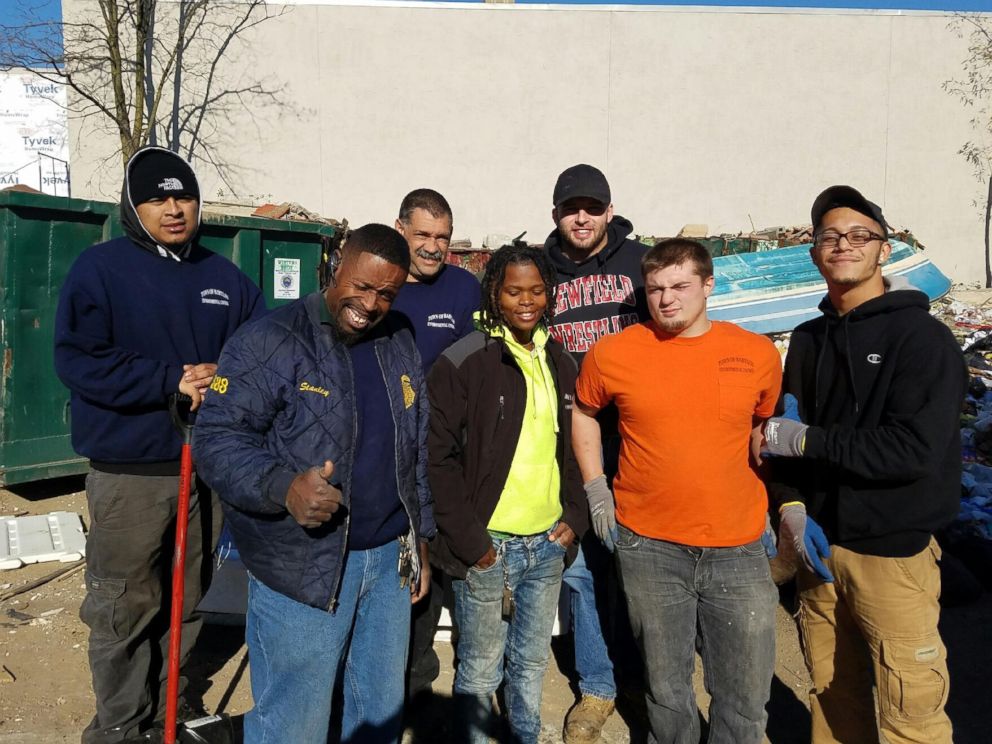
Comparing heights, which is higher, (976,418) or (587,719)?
(976,418)

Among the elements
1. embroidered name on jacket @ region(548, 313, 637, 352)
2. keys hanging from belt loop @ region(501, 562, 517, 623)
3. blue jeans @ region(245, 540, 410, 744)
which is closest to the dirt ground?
keys hanging from belt loop @ region(501, 562, 517, 623)

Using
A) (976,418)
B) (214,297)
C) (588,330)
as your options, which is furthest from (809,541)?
(976,418)

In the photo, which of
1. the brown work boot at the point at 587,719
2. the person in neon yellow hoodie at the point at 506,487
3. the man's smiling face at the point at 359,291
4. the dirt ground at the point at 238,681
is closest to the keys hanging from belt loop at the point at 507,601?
the person in neon yellow hoodie at the point at 506,487

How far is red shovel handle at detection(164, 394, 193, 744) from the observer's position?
111 inches

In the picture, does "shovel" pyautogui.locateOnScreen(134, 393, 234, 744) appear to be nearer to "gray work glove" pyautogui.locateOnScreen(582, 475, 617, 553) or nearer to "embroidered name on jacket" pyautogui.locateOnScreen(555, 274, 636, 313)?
"gray work glove" pyautogui.locateOnScreen(582, 475, 617, 553)

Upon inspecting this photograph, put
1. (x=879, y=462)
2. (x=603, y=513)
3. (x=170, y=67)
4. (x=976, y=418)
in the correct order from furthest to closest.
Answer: (x=170, y=67)
(x=976, y=418)
(x=603, y=513)
(x=879, y=462)

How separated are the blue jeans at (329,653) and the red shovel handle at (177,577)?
0.59 meters

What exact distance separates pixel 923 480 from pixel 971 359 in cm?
792

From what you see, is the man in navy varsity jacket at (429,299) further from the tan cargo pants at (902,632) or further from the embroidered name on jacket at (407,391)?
the tan cargo pants at (902,632)

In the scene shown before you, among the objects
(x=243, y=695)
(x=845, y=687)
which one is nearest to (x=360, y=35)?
(x=243, y=695)

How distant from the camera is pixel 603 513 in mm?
2891

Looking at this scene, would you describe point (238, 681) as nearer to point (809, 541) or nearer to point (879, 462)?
point (809, 541)

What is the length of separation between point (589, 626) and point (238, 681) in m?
1.84

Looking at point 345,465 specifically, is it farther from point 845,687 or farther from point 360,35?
point 360,35
